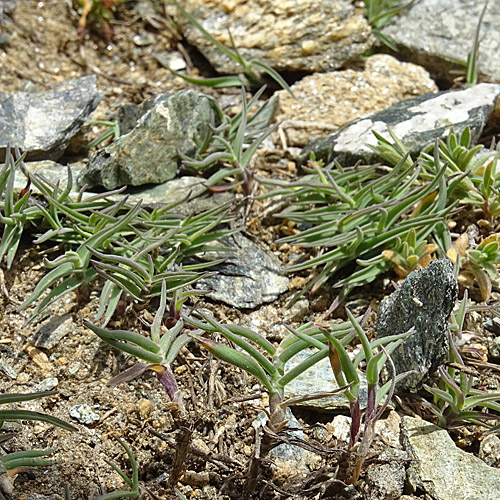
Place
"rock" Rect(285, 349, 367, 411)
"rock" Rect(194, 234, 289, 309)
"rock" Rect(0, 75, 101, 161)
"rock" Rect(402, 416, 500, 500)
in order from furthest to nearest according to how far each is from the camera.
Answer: "rock" Rect(0, 75, 101, 161)
"rock" Rect(194, 234, 289, 309)
"rock" Rect(285, 349, 367, 411)
"rock" Rect(402, 416, 500, 500)

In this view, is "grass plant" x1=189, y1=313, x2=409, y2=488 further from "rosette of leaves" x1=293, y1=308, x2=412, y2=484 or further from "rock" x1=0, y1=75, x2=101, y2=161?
"rock" x1=0, y1=75, x2=101, y2=161

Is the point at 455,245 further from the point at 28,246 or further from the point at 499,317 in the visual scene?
the point at 28,246

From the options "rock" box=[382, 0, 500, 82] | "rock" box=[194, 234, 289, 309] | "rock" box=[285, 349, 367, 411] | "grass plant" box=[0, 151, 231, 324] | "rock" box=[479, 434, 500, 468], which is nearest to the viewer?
"rock" box=[479, 434, 500, 468]

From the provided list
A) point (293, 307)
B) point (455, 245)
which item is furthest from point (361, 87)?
point (293, 307)

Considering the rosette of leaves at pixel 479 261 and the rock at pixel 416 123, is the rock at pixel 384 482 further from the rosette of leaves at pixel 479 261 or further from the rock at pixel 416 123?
the rock at pixel 416 123

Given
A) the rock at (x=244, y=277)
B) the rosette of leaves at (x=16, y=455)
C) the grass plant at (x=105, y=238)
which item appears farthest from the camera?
the rock at (x=244, y=277)

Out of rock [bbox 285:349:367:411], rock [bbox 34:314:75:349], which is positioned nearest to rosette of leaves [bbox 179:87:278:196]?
rock [bbox 34:314:75:349]

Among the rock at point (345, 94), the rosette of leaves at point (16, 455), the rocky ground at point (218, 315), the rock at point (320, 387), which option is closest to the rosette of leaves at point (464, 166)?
the rocky ground at point (218, 315)

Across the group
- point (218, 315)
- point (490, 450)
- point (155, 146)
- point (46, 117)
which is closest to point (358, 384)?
point (490, 450)
